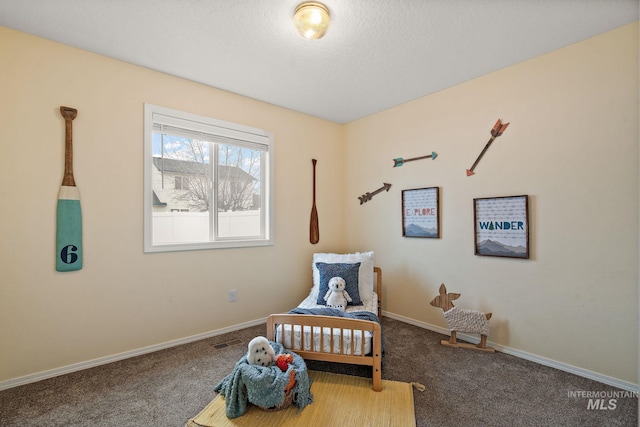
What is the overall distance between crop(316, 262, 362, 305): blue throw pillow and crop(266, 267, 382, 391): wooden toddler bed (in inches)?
26.2

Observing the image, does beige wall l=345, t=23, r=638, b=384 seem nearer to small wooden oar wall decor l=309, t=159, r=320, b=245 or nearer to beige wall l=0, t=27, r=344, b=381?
small wooden oar wall decor l=309, t=159, r=320, b=245

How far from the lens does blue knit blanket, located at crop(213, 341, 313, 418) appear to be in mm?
1732

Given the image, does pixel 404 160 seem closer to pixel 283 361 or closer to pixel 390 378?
pixel 390 378

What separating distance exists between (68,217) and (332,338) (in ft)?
7.02

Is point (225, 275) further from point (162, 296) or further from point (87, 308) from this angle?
point (87, 308)

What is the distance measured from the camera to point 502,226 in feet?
8.48

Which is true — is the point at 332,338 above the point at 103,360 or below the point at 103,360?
above

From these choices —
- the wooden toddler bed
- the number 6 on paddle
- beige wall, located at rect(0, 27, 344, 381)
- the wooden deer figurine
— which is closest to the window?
beige wall, located at rect(0, 27, 344, 381)

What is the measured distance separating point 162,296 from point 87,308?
0.53 m

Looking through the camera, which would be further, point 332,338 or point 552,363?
point 552,363

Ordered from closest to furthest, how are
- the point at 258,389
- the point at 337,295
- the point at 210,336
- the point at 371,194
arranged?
the point at 258,389 → the point at 337,295 → the point at 210,336 → the point at 371,194

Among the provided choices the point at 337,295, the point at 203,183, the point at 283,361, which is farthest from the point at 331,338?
the point at 203,183

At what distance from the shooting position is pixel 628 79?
2020 mm

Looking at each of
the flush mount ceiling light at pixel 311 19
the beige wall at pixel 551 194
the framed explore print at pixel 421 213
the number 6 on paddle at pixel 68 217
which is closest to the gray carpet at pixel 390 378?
the beige wall at pixel 551 194
